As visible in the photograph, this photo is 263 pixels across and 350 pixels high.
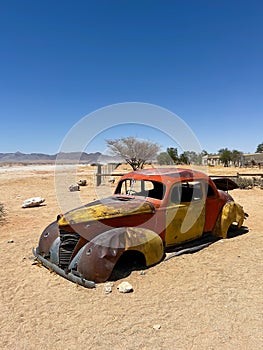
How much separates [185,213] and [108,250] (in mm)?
1956

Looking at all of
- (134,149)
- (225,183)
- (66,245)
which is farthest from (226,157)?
(66,245)

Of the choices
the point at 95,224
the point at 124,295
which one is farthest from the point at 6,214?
the point at 124,295

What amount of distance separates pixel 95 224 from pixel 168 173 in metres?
2.09

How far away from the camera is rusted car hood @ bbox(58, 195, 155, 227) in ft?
14.9

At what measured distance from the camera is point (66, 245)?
4.61m

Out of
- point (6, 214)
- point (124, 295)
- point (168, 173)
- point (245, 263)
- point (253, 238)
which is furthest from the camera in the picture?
point (6, 214)

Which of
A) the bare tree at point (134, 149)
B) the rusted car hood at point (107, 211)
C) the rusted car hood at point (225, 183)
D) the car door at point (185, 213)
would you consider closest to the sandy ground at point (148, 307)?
the car door at point (185, 213)

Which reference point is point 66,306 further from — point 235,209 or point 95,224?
point 235,209

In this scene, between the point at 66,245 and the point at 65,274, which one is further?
the point at 66,245

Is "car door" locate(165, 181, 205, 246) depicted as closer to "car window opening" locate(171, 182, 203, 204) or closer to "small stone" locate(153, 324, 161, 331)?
"car window opening" locate(171, 182, 203, 204)

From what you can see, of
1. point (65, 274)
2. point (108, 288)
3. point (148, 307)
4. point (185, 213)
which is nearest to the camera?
point (148, 307)

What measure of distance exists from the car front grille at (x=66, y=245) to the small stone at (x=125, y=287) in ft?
3.45

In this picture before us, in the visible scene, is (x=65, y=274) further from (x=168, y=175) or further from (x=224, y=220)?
(x=224, y=220)

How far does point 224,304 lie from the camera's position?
12.1 feet
